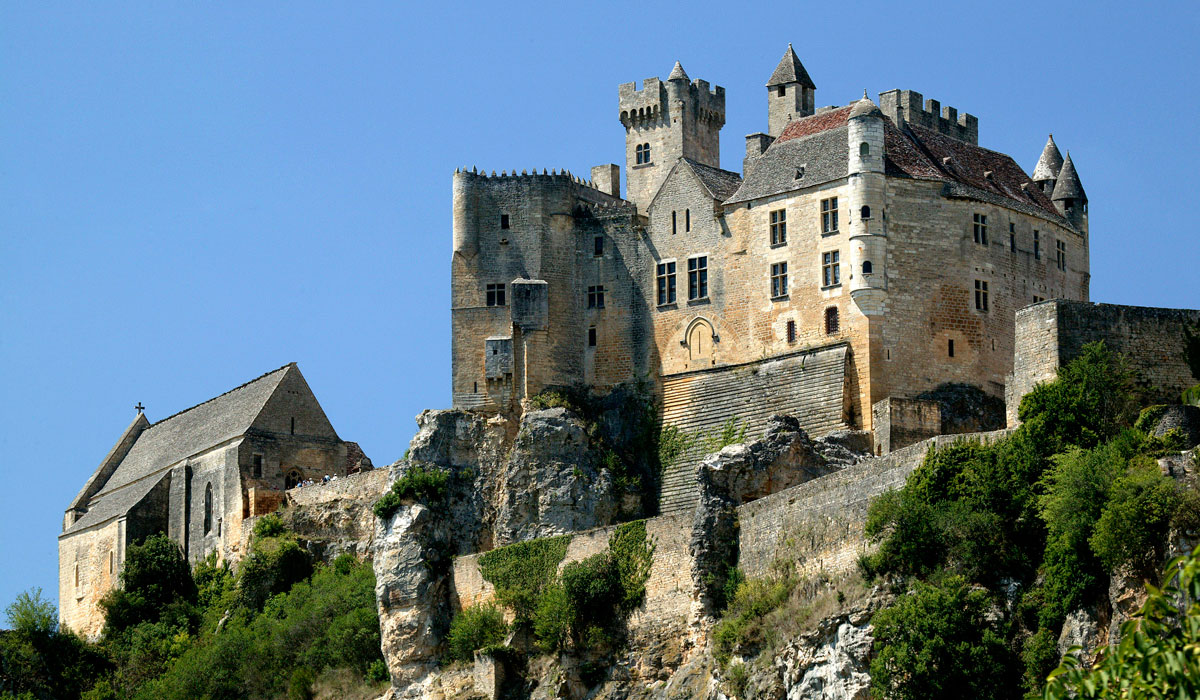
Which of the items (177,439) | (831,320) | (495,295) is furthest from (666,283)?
(177,439)

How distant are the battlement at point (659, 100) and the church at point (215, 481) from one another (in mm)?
16548

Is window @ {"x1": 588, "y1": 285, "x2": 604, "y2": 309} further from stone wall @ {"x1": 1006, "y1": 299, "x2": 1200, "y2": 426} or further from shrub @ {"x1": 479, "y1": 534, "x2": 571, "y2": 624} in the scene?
stone wall @ {"x1": 1006, "y1": 299, "x2": 1200, "y2": 426}

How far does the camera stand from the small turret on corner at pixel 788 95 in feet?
206

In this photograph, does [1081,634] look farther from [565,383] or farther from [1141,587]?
[565,383]

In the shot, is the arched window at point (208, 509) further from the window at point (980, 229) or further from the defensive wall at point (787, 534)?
the window at point (980, 229)

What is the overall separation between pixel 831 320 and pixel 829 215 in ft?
9.78

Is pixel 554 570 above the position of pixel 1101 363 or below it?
below

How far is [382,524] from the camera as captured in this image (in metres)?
59.8

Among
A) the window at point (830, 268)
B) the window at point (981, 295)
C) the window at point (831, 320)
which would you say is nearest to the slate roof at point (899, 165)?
the window at point (830, 268)

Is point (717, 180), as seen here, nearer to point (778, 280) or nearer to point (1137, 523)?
point (778, 280)

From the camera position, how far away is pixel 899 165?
56812 mm

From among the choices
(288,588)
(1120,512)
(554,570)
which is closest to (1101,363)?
(1120,512)

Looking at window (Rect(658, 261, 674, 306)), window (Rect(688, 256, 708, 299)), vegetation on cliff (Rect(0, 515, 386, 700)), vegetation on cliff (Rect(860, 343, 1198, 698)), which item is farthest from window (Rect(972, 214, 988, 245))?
vegetation on cliff (Rect(0, 515, 386, 700))

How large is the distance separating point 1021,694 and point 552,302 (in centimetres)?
2556
